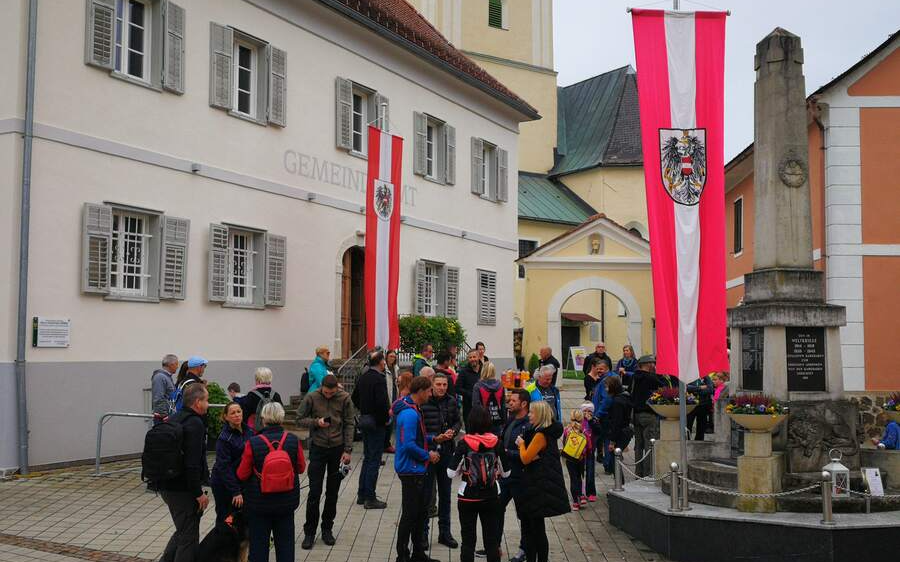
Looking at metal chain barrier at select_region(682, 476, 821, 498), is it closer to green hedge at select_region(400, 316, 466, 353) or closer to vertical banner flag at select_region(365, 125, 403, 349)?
vertical banner flag at select_region(365, 125, 403, 349)

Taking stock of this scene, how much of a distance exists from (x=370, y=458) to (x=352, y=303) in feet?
33.7

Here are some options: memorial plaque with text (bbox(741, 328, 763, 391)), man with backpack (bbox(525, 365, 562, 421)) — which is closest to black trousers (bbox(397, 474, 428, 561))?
man with backpack (bbox(525, 365, 562, 421))

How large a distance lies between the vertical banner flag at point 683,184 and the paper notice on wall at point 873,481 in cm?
171

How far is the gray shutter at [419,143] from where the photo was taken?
21.8 m

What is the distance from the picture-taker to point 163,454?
6.75 m

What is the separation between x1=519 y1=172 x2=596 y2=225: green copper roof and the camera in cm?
4384

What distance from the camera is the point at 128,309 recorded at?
14.1 meters

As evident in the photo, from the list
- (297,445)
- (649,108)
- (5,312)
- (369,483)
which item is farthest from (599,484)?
(5,312)

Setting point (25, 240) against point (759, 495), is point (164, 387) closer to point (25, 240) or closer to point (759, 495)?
point (25, 240)

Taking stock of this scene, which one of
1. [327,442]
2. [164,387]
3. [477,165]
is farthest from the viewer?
[477,165]

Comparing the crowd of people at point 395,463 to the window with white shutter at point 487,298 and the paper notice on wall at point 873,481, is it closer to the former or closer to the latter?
the paper notice on wall at point 873,481

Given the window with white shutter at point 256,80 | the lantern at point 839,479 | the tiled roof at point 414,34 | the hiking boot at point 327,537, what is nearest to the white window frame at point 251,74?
the window with white shutter at point 256,80

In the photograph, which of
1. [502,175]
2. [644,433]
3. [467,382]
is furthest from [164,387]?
[502,175]

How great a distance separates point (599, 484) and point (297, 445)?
23.0ft
